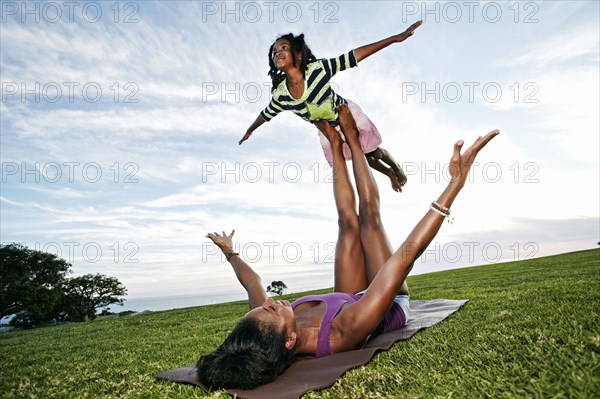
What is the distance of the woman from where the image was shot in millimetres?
3145

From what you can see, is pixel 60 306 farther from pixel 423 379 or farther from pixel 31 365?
pixel 423 379

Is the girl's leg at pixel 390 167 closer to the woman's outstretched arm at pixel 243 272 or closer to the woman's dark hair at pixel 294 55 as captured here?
the woman's dark hair at pixel 294 55

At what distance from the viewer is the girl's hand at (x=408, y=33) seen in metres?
5.25

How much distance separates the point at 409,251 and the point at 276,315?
1.29 meters

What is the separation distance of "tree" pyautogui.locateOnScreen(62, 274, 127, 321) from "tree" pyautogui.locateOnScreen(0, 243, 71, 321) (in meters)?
4.36

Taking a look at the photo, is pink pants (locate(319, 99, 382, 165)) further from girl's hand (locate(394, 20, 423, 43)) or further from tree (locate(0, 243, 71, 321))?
tree (locate(0, 243, 71, 321))

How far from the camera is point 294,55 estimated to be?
5922mm

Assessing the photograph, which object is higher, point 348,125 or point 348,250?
point 348,125

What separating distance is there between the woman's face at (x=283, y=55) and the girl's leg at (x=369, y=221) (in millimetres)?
1672

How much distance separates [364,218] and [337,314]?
4.89 feet

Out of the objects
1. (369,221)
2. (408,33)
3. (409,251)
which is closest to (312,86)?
(408,33)

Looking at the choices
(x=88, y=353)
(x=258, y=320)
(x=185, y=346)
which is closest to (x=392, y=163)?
(x=258, y=320)

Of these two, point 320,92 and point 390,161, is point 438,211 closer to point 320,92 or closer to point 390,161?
point 320,92

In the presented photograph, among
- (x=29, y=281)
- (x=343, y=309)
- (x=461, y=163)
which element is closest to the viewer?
(x=461, y=163)
